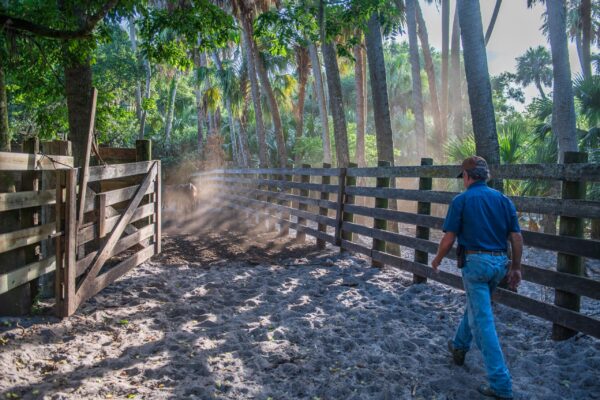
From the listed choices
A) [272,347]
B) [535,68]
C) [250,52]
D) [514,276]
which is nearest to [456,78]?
[250,52]

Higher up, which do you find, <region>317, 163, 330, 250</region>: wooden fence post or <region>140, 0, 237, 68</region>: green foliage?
<region>140, 0, 237, 68</region>: green foliage

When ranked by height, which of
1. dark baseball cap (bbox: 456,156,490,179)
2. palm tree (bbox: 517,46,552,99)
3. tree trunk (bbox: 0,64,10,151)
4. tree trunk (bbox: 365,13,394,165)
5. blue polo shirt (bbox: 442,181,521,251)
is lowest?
blue polo shirt (bbox: 442,181,521,251)

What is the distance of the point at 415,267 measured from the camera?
6395 millimetres

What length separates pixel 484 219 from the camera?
3490mm

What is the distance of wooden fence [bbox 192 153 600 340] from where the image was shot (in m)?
4.10

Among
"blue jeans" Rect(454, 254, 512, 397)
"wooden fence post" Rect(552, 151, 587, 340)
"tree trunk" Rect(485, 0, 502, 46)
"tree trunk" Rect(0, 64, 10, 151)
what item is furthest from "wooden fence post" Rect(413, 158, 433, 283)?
"tree trunk" Rect(485, 0, 502, 46)

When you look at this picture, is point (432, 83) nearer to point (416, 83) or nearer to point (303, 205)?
point (416, 83)

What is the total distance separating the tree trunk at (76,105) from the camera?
285 inches

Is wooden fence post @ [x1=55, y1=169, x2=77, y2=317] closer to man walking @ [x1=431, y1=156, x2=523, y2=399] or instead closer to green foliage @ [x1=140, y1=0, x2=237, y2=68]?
man walking @ [x1=431, y1=156, x2=523, y2=399]

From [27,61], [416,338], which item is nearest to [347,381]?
[416,338]

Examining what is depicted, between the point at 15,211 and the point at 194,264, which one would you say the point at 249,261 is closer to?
the point at 194,264

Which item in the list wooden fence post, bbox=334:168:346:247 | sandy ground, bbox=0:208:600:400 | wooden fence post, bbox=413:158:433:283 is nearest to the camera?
sandy ground, bbox=0:208:600:400

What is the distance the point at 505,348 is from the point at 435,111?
21.1 metres

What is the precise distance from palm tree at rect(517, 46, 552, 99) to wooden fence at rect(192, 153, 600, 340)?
52.7 m
